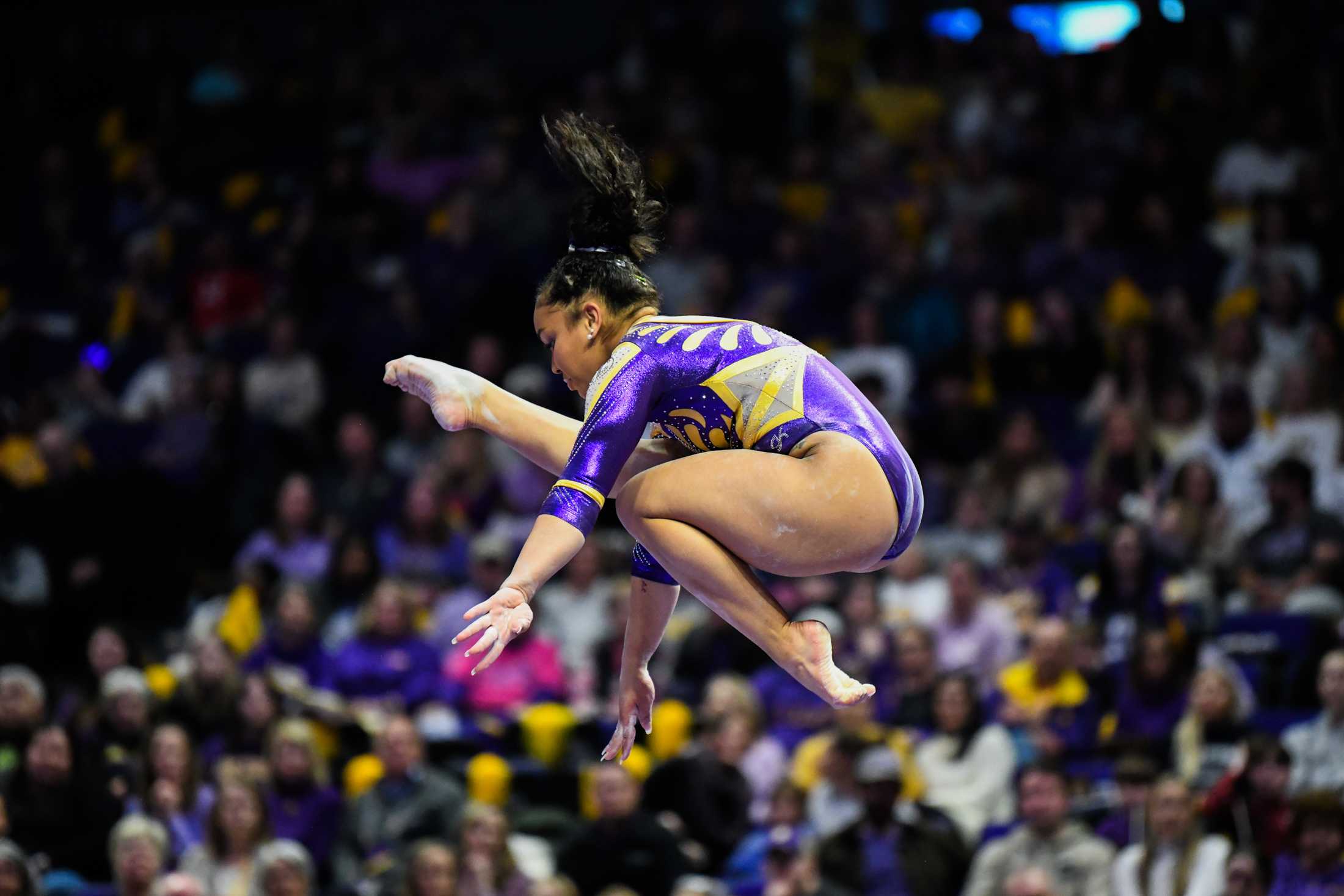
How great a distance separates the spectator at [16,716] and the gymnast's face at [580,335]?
16.2 feet

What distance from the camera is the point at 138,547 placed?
996 centimetres

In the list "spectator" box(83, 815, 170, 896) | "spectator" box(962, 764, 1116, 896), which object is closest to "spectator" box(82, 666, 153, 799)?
"spectator" box(83, 815, 170, 896)

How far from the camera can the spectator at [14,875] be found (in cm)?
729

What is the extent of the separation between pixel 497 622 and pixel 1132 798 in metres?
3.97

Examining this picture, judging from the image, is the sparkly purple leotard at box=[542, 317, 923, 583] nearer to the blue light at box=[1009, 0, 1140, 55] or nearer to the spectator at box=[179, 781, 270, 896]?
the spectator at box=[179, 781, 270, 896]

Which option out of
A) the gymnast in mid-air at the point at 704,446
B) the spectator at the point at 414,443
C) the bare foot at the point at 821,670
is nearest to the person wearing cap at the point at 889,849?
the gymnast in mid-air at the point at 704,446

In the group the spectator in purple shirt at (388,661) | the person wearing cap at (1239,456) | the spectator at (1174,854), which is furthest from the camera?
the spectator in purple shirt at (388,661)

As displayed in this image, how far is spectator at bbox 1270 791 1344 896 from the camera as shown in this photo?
6293 mm

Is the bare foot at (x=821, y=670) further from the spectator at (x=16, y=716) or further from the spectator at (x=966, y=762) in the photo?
the spectator at (x=16, y=716)

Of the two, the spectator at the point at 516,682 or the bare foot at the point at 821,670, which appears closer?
the bare foot at the point at 821,670

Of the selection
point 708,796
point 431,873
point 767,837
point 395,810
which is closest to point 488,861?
point 431,873

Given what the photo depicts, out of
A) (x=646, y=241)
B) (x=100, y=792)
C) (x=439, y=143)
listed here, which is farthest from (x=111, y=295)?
(x=646, y=241)

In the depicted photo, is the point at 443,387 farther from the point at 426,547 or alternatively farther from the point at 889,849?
the point at 426,547

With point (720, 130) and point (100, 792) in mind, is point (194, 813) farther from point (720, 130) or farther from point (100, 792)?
point (720, 130)
